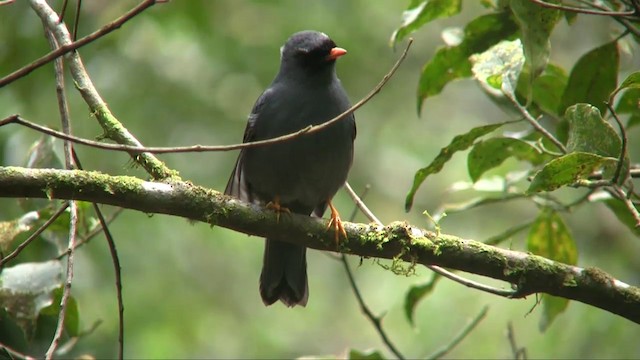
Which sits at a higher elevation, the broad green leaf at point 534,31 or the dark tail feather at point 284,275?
the broad green leaf at point 534,31

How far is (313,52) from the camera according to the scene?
4574mm

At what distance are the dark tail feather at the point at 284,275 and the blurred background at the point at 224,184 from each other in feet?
6.10

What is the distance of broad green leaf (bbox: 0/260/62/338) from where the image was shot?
3289 mm

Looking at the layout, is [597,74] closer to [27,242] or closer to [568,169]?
[568,169]

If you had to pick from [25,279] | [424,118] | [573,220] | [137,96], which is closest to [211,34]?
[137,96]

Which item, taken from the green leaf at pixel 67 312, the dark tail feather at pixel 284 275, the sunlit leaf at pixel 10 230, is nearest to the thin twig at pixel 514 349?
the dark tail feather at pixel 284 275

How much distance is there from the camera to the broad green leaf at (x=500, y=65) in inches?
138

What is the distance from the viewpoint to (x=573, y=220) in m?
7.46

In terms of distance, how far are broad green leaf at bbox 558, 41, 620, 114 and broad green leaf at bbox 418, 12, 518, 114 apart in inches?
16.7

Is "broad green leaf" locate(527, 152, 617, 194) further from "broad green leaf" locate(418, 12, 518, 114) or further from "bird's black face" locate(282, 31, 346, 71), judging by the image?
"bird's black face" locate(282, 31, 346, 71)

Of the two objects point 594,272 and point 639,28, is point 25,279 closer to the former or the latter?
point 594,272

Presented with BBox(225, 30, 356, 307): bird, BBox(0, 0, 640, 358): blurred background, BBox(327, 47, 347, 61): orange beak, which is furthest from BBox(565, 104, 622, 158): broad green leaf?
BBox(0, 0, 640, 358): blurred background

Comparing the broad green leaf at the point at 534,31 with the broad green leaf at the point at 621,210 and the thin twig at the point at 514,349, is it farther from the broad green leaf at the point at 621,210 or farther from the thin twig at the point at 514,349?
the thin twig at the point at 514,349

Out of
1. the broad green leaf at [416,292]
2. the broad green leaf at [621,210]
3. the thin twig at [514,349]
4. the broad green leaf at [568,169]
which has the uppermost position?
the broad green leaf at [568,169]
